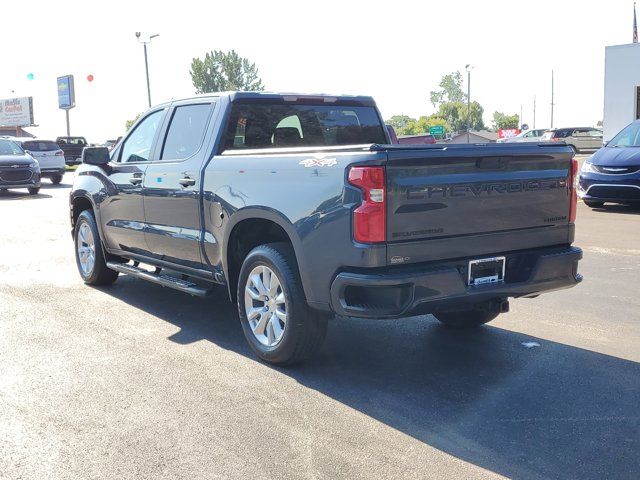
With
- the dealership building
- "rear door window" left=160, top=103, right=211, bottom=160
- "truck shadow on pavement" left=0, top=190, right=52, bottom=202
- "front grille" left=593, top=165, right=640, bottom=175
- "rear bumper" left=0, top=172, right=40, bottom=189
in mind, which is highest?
the dealership building

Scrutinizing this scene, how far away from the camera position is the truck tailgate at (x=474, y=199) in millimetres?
4086

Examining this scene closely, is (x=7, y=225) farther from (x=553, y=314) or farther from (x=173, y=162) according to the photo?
(x=553, y=314)

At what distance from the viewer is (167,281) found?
19.7 feet

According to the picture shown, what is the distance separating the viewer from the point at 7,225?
43.7ft

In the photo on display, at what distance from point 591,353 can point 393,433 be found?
2.03 m

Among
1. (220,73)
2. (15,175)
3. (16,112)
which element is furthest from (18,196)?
(220,73)

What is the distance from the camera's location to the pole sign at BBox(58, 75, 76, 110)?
65750 mm

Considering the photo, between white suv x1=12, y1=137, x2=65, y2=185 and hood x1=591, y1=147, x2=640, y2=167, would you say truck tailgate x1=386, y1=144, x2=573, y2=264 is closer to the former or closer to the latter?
hood x1=591, y1=147, x2=640, y2=167

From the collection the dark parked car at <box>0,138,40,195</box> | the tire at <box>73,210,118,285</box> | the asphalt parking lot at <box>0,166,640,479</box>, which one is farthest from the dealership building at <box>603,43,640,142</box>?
the tire at <box>73,210,118,285</box>

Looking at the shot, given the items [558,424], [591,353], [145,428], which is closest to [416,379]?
[558,424]

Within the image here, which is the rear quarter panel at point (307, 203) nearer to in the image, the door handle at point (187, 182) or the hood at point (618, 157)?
the door handle at point (187, 182)

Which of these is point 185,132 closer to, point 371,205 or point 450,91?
point 371,205

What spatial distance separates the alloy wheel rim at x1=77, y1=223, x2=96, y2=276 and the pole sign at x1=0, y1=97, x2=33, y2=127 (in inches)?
3127

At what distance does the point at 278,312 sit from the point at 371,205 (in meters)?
1.21
